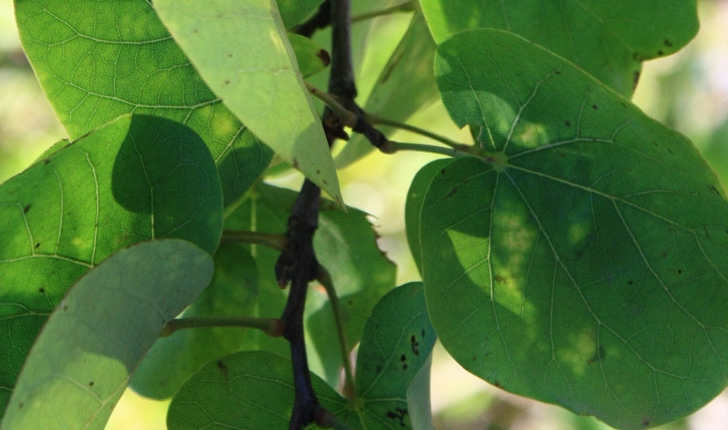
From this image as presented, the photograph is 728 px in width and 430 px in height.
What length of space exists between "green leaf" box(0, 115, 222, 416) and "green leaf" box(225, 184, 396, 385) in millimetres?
270

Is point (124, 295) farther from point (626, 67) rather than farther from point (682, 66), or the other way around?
point (682, 66)

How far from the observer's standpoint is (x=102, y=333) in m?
0.47

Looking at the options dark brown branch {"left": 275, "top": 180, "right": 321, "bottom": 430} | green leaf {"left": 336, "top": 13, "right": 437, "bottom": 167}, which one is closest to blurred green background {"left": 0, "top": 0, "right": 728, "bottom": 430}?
green leaf {"left": 336, "top": 13, "right": 437, "bottom": 167}

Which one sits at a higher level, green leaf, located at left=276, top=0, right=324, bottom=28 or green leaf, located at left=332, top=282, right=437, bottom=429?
green leaf, located at left=276, top=0, right=324, bottom=28

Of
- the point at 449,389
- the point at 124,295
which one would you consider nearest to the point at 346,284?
the point at 124,295

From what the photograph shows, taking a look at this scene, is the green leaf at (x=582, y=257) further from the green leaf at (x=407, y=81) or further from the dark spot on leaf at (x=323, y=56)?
the green leaf at (x=407, y=81)

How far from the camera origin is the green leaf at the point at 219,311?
80 cm

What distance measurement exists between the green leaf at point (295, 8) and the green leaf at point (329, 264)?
0.20 metres

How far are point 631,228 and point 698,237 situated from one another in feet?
0.16

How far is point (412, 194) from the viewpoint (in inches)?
28.6

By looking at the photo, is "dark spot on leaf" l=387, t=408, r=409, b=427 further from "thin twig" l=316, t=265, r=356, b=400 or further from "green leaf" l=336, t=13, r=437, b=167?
"green leaf" l=336, t=13, r=437, b=167

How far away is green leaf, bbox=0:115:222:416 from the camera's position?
1.83ft

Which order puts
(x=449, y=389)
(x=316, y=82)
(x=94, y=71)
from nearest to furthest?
(x=94, y=71) → (x=316, y=82) → (x=449, y=389)

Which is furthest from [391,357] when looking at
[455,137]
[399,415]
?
[455,137]
